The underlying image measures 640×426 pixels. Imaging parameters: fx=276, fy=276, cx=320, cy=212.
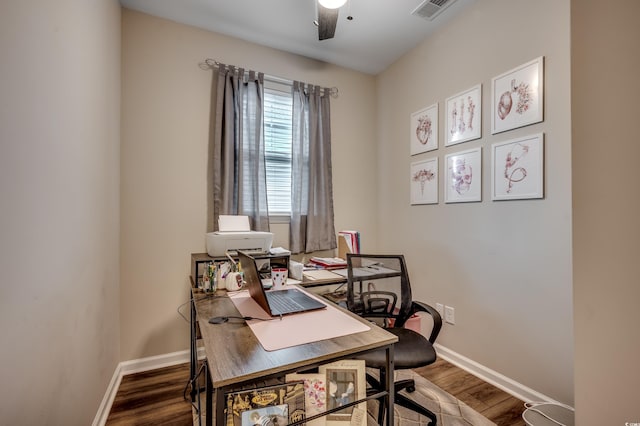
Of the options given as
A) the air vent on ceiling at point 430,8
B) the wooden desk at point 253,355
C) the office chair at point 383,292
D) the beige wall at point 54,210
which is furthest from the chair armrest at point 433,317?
the air vent on ceiling at point 430,8

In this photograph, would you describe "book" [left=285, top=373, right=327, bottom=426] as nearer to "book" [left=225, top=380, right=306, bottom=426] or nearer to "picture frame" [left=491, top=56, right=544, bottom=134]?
"book" [left=225, top=380, right=306, bottom=426]

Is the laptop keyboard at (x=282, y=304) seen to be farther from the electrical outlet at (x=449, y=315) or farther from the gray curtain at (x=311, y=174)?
the electrical outlet at (x=449, y=315)

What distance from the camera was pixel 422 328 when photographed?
2457mm

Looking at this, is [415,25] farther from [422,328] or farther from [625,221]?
[422,328]

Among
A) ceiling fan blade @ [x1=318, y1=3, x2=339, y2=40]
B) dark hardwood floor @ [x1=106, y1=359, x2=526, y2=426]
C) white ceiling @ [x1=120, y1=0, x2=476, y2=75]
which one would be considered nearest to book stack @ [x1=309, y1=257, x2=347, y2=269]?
dark hardwood floor @ [x1=106, y1=359, x2=526, y2=426]

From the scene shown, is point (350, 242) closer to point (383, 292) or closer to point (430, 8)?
point (383, 292)

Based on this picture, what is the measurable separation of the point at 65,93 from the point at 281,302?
1.32 metres

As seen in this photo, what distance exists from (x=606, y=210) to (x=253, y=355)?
1.25 meters

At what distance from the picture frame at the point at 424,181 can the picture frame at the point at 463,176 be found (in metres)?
0.11

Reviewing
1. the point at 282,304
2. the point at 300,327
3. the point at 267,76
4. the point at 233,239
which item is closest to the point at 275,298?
the point at 282,304

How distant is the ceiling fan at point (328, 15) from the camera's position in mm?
1617

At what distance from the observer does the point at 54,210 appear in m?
1.07

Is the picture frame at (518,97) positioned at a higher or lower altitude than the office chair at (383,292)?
higher

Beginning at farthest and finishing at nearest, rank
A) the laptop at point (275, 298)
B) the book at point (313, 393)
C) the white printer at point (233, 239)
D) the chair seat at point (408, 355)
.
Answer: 1. the white printer at point (233, 239)
2. the chair seat at point (408, 355)
3. the laptop at point (275, 298)
4. the book at point (313, 393)
